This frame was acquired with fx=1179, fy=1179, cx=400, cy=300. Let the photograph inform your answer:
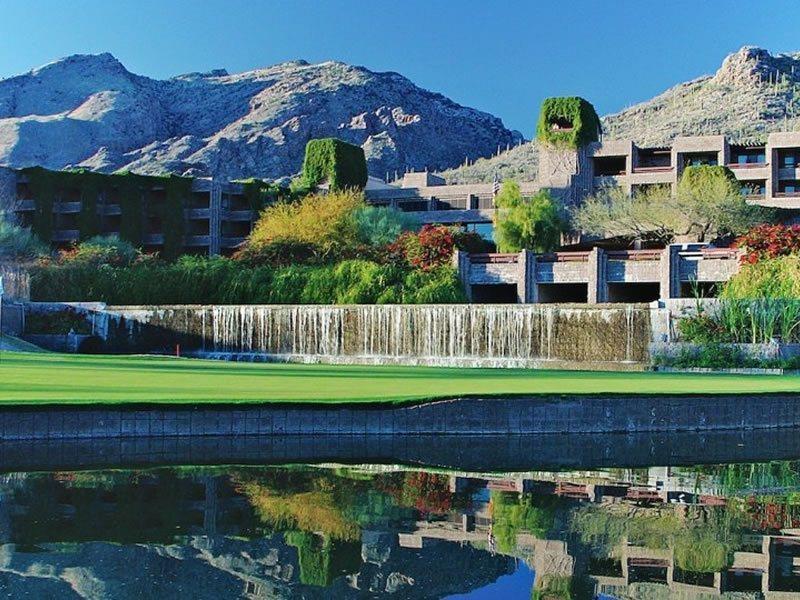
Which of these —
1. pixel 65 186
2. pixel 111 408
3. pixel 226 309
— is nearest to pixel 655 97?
pixel 65 186

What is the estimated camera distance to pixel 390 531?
980cm

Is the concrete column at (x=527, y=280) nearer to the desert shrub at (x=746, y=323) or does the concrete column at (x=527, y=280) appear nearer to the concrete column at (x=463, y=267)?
the concrete column at (x=463, y=267)

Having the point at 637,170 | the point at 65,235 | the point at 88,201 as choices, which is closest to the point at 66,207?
the point at 65,235

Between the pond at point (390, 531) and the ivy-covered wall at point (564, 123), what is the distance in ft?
221

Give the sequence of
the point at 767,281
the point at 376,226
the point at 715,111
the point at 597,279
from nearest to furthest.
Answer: the point at 767,281 < the point at 597,279 < the point at 376,226 < the point at 715,111

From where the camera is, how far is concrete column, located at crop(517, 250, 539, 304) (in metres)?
51.7

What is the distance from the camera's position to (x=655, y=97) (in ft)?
534

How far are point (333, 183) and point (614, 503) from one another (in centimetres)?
7188

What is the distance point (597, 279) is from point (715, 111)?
319 feet

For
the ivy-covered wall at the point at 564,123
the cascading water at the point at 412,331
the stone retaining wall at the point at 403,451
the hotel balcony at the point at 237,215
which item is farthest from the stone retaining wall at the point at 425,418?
the hotel balcony at the point at 237,215

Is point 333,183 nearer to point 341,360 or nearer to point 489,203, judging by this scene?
point 489,203

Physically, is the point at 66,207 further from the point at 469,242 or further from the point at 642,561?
the point at 642,561

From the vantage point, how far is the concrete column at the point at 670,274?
158ft

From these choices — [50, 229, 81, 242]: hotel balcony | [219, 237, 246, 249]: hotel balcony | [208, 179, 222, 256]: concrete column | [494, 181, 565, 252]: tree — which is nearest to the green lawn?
[494, 181, 565, 252]: tree
